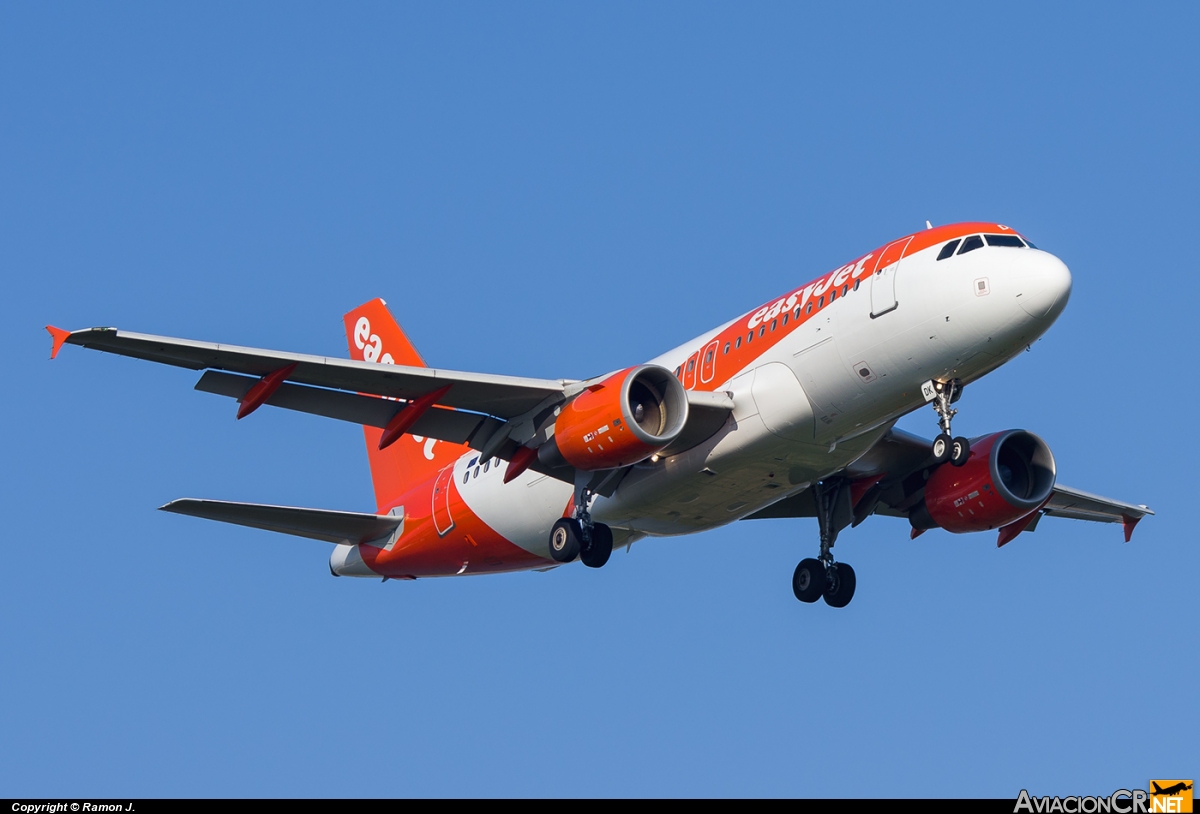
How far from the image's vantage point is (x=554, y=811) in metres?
22.5

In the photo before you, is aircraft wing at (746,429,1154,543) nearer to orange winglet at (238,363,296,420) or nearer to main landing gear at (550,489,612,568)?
main landing gear at (550,489,612,568)

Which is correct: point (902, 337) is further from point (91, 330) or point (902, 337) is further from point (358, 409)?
point (91, 330)

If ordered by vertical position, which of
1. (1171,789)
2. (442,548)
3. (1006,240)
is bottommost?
(1171,789)

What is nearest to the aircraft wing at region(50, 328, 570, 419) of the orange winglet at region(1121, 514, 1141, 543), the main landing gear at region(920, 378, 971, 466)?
the main landing gear at region(920, 378, 971, 466)

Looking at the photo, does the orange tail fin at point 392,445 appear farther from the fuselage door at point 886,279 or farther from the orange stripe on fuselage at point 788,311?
the fuselage door at point 886,279

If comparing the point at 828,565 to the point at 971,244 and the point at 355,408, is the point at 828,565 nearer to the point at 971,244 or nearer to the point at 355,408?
the point at 971,244

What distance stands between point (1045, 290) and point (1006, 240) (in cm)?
151

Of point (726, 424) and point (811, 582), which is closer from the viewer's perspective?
point (726, 424)

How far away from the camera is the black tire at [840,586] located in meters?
34.5

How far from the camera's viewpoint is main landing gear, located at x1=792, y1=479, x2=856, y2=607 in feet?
113

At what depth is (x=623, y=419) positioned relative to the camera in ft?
95.4

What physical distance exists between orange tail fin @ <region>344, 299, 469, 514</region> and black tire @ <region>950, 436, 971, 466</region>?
13142 millimetres

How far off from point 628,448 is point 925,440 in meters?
8.50

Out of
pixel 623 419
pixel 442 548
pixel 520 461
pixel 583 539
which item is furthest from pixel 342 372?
pixel 442 548
